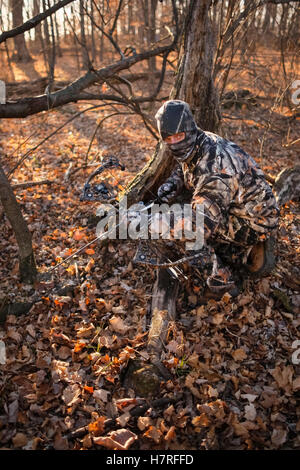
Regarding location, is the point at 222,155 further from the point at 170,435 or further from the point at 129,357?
the point at 170,435

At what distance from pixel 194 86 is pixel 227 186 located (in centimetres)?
230

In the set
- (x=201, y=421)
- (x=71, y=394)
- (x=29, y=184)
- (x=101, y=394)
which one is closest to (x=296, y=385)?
(x=201, y=421)

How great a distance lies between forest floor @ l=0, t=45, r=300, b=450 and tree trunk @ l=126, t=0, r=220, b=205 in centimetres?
110

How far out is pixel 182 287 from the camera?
14.3ft

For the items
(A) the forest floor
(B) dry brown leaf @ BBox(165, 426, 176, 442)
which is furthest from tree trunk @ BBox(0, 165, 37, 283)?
(B) dry brown leaf @ BBox(165, 426, 176, 442)

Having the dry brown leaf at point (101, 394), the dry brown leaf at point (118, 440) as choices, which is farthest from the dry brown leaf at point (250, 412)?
the dry brown leaf at point (101, 394)

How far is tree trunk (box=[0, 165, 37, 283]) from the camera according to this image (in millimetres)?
3969

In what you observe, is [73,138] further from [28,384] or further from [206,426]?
[206,426]

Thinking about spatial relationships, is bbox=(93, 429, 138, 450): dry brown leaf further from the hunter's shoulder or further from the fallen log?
the hunter's shoulder

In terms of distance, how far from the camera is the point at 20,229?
4.28 metres

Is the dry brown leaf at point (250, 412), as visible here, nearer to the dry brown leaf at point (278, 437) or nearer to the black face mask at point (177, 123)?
the dry brown leaf at point (278, 437)

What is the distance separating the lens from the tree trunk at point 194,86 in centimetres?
466

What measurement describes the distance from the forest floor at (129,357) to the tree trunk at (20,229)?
8.7 inches

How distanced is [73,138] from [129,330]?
7.65 meters
